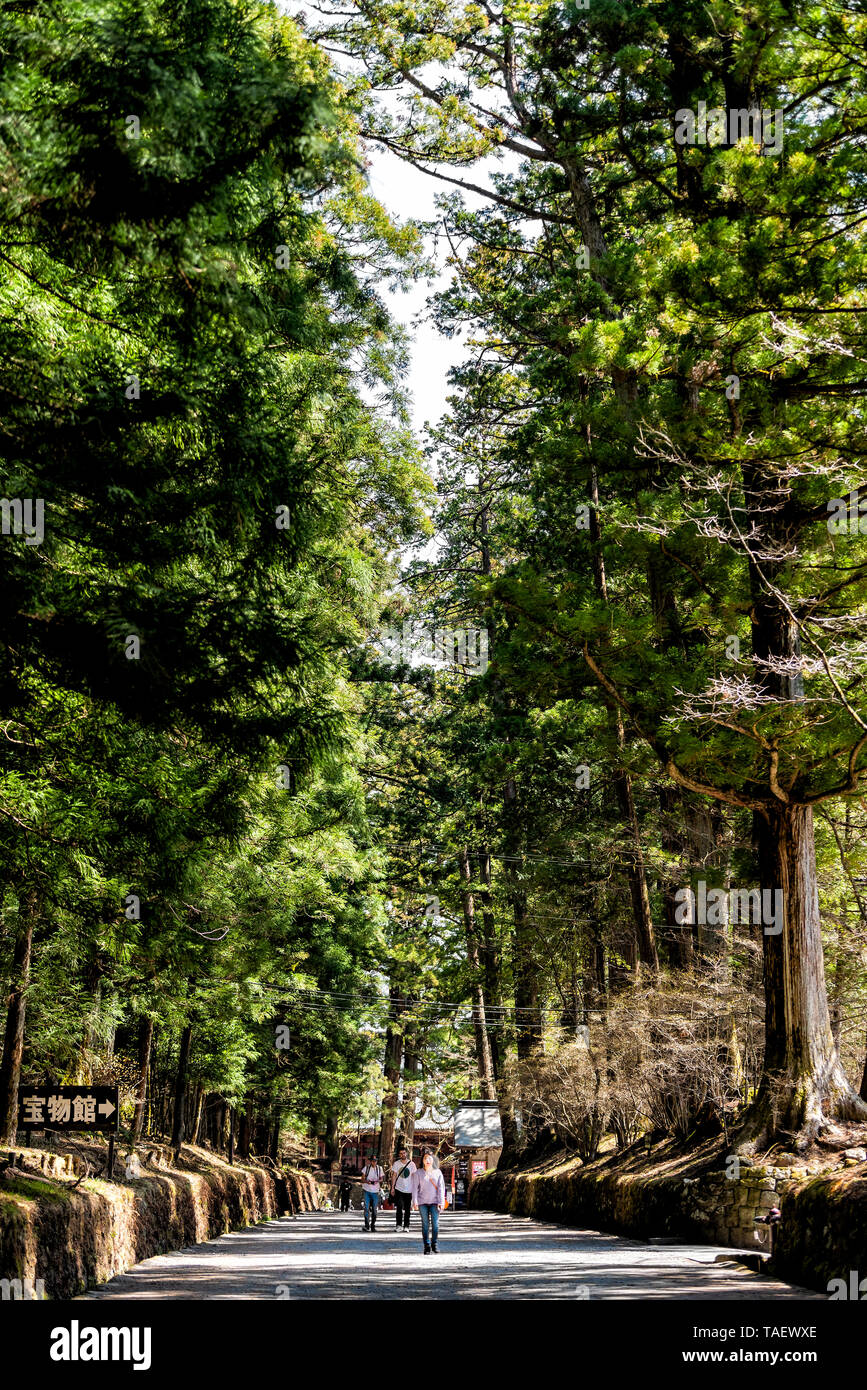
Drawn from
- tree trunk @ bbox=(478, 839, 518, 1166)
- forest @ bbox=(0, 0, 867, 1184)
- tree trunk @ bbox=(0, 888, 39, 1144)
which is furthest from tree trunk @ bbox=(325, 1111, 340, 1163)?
tree trunk @ bbox=(0, 888, 39, 1144)

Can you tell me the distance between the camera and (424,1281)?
11.3m

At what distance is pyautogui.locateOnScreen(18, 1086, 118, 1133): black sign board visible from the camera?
1074 cm

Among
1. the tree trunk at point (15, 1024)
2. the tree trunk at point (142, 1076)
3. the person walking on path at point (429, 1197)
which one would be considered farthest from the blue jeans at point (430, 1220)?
the tree trunk at point (15, 1024)

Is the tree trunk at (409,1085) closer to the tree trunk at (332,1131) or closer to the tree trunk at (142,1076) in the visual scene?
the tree trunk at (332,1131)

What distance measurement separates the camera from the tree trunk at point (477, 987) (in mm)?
38844

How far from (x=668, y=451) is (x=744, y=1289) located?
27.8 feet

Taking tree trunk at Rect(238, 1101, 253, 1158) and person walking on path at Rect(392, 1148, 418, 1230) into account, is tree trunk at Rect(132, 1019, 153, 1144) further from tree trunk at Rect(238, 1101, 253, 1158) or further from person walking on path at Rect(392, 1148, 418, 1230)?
tree trunk at Rect(238, 1101, 253, 1158)

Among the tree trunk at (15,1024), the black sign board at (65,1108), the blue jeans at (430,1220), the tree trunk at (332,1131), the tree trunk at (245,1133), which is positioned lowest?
the tree trunk at (332,1131)

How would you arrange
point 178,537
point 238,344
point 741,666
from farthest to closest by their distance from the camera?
1. point 741,666
2. point 238,344
3. point 178,537

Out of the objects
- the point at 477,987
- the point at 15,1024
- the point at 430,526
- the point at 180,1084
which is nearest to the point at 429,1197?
the point at 180,1084

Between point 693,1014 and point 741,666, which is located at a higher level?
point 741,666

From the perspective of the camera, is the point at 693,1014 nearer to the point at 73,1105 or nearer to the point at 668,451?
the point at 668,451

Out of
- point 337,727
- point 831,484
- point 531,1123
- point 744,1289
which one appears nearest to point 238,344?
point 337,727

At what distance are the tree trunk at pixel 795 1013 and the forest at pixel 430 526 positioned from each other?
45 millimetres
